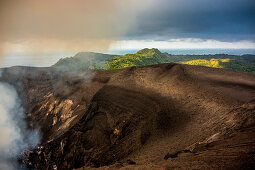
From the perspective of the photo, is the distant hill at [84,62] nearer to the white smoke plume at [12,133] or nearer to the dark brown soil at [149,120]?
the white smoke plume at [12,133]

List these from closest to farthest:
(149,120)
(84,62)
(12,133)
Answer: (149,120) → (12,133) → (84,62)

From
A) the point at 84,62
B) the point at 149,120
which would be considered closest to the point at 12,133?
the point at 149,120

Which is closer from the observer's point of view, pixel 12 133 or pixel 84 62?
pixel 12 133

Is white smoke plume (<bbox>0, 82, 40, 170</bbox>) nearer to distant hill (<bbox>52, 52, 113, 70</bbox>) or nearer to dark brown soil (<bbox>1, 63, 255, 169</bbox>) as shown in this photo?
dark brown soil (<bbox>1, 63, 255, 169</bbox>)

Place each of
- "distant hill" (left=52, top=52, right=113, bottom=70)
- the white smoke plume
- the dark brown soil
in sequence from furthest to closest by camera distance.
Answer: "distant hill" (left=52, top=52, right=113, bottom=70) < the white smoke plume < the dark brown soil

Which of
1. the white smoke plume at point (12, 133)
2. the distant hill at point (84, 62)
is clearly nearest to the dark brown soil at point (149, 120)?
the white smoke plume at point (12, 133)

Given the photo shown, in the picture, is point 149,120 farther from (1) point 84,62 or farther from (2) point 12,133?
(1) point 84,62

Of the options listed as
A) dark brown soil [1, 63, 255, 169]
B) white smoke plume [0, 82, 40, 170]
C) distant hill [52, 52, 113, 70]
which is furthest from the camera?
Result: distant hill [52, 52, 113, 70]

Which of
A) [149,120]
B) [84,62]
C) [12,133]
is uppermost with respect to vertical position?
[84,62]

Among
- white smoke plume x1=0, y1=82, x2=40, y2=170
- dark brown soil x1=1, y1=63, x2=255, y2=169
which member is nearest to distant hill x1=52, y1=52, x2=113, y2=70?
white smoke plume x1=0, y1=82, x2=40, y2=170
